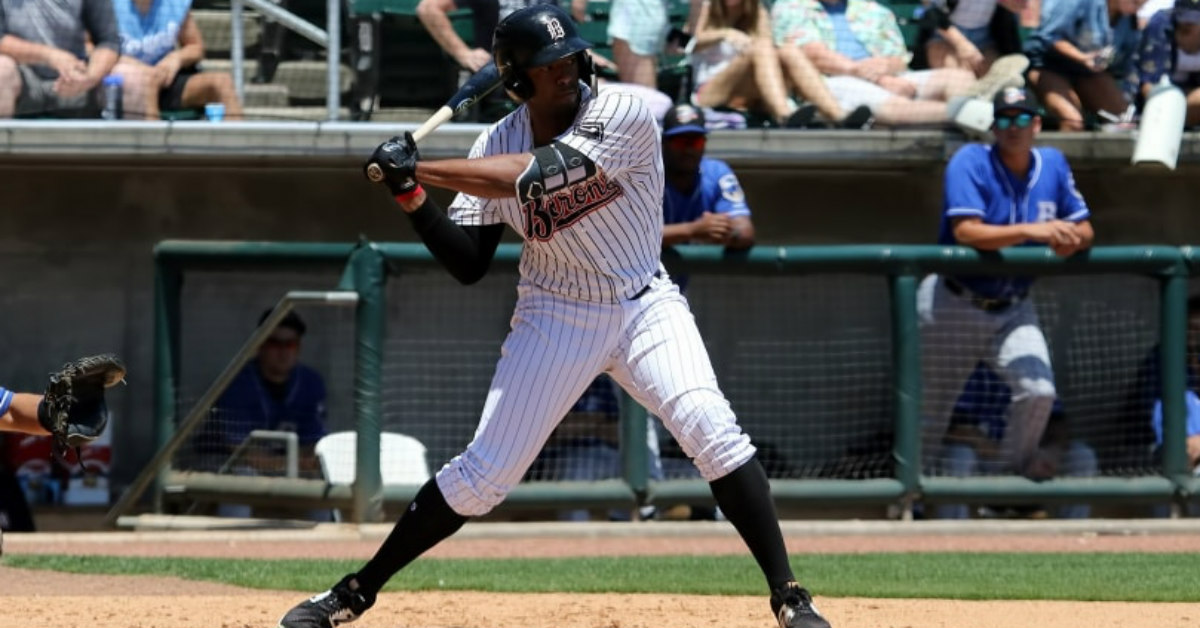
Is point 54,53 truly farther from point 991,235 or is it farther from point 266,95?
point 991,235

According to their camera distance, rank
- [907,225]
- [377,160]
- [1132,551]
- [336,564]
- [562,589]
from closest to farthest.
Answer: [377,160]
[562,589]
[336,564]
[1132,551]
[907,225]

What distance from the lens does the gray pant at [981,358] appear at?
766 cm

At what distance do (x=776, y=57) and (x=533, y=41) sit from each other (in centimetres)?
407

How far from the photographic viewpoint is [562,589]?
19.3 ft

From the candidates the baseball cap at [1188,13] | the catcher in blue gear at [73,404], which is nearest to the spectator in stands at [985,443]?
the baseball cap at [1188,13]

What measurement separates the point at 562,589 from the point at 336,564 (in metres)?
1.01

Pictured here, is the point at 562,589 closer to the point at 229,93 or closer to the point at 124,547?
the point at 124,547

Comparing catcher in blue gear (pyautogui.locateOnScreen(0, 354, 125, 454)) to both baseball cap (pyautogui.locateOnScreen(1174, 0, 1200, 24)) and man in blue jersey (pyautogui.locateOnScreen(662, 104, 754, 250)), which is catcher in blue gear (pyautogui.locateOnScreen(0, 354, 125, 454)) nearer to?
man in blue jersey (pyautogui.locateOnScreen(662, 104, 754, 250))

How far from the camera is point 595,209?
441cm

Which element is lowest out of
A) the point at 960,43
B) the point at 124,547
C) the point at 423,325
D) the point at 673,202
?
the point at 124,547

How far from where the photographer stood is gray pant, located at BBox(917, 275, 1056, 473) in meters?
7.66

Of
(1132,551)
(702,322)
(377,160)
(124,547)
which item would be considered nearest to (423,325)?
(702,322)

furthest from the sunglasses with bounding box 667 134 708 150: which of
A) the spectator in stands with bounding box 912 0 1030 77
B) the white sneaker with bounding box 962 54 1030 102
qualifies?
the spectator in stands with bounding box 912 0 1030 77

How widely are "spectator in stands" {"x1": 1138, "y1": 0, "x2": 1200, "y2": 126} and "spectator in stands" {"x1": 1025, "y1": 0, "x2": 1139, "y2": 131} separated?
0.09m
